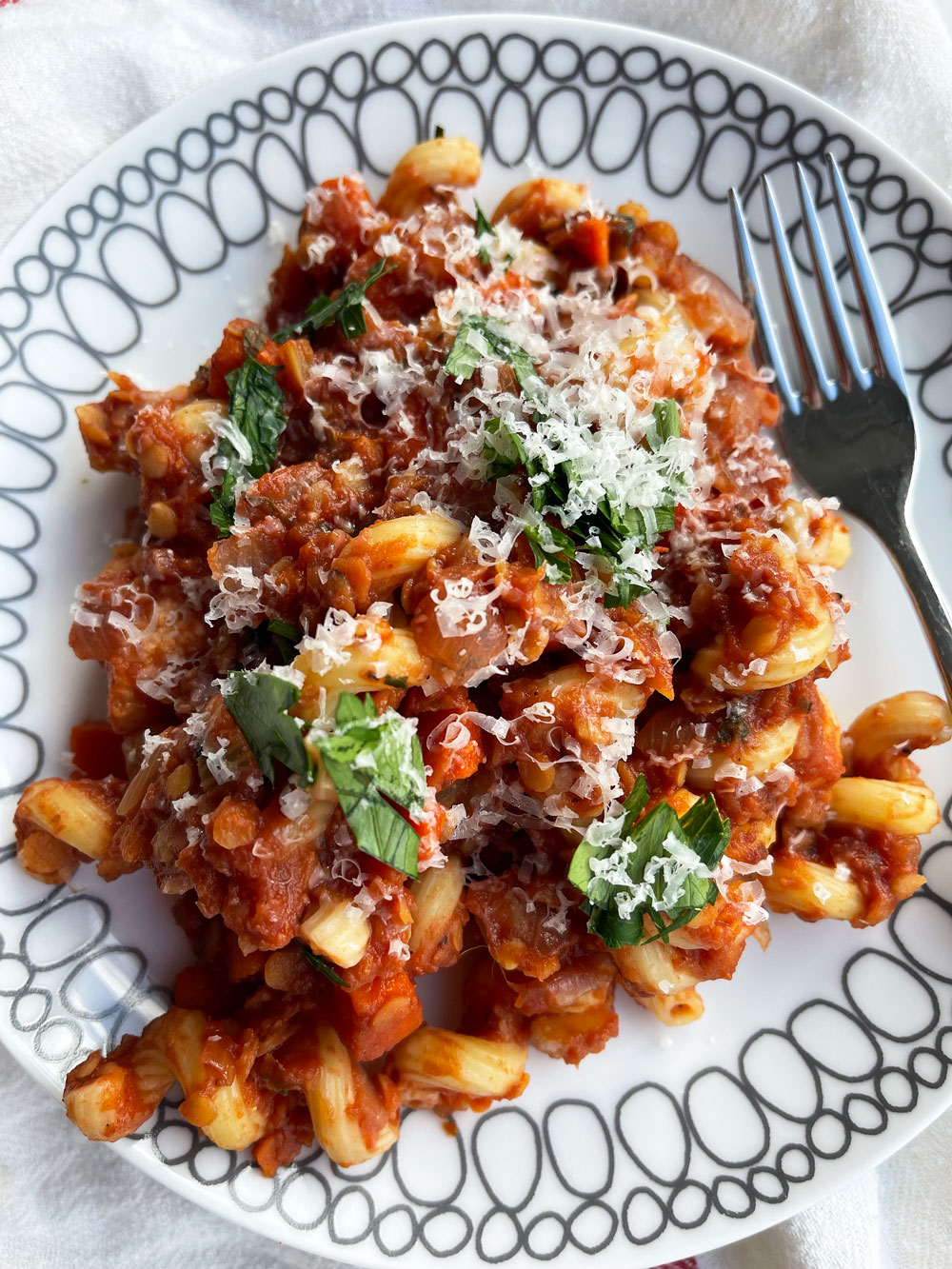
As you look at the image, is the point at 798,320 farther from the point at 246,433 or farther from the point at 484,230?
the point at 246,433

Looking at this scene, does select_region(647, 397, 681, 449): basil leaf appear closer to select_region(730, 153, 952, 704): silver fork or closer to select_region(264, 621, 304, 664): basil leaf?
select_region(730, 153, 952, 704): silver fork

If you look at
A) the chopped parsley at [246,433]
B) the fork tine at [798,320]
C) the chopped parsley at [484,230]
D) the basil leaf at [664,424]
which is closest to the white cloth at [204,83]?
the fork tine at [798,320]

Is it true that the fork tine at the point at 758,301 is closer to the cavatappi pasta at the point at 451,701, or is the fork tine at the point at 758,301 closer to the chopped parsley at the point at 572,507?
the cavatappi pasta at the point at 451,701

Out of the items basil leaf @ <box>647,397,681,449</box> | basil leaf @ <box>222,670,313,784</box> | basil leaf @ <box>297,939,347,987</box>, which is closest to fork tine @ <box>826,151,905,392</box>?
basil leaf @ <box>647,397,681,449</box>

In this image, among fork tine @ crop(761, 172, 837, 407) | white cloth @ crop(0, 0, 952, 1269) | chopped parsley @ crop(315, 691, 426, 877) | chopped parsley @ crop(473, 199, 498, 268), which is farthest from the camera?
fork tine @ crop(761, 172, 837, 407)

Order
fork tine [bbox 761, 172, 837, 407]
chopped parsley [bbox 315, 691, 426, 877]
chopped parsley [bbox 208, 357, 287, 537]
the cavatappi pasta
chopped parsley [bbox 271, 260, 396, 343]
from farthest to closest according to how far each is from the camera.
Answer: fork tine [bbox 761, 172, 837, 407]
chopped parsley [bbox 271, 260, 396, 343]
chopped parsley [bbox 208, 357, 287, 537]
the cavatappi pasta
chopped parsley [bbox 315, 691, 426, 877]

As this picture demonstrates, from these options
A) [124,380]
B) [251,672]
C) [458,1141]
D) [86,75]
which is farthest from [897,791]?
[86,75]
